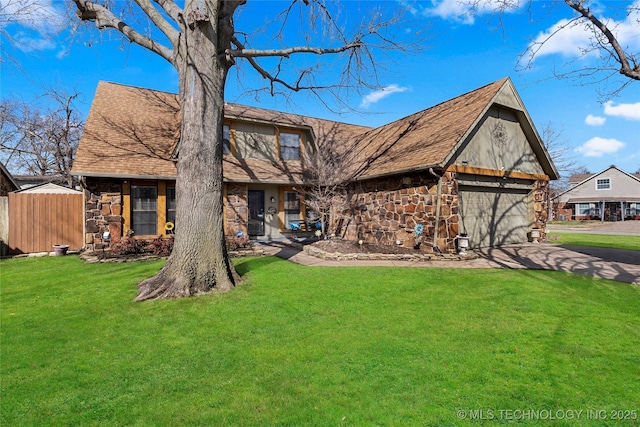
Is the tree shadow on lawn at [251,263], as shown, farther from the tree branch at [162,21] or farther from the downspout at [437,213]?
the tree branch at [162,21]

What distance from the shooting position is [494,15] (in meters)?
8.10

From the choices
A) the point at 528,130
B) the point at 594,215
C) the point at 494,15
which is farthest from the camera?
the point at 594,215

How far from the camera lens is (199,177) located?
632cm

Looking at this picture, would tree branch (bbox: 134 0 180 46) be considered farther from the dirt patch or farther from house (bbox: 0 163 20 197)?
house (bbox: 0 163 20 197)

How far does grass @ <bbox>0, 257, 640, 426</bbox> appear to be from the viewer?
2.73m

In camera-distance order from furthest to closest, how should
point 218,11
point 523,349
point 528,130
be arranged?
point 528,130
point 218,11
point 523,349

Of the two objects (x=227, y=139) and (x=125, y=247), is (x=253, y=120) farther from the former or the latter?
(x=125, y=247)

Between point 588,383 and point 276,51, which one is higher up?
point 276,51

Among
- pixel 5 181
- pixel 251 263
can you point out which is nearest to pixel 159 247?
pixel 251 263

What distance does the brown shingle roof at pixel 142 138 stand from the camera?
10.9 m

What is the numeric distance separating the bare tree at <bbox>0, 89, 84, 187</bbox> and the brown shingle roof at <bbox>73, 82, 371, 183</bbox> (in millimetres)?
13359

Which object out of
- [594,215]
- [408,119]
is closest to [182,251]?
[408,119]

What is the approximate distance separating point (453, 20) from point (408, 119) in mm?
6807

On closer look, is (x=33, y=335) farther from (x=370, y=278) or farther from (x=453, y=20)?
(x=453, y=20)
